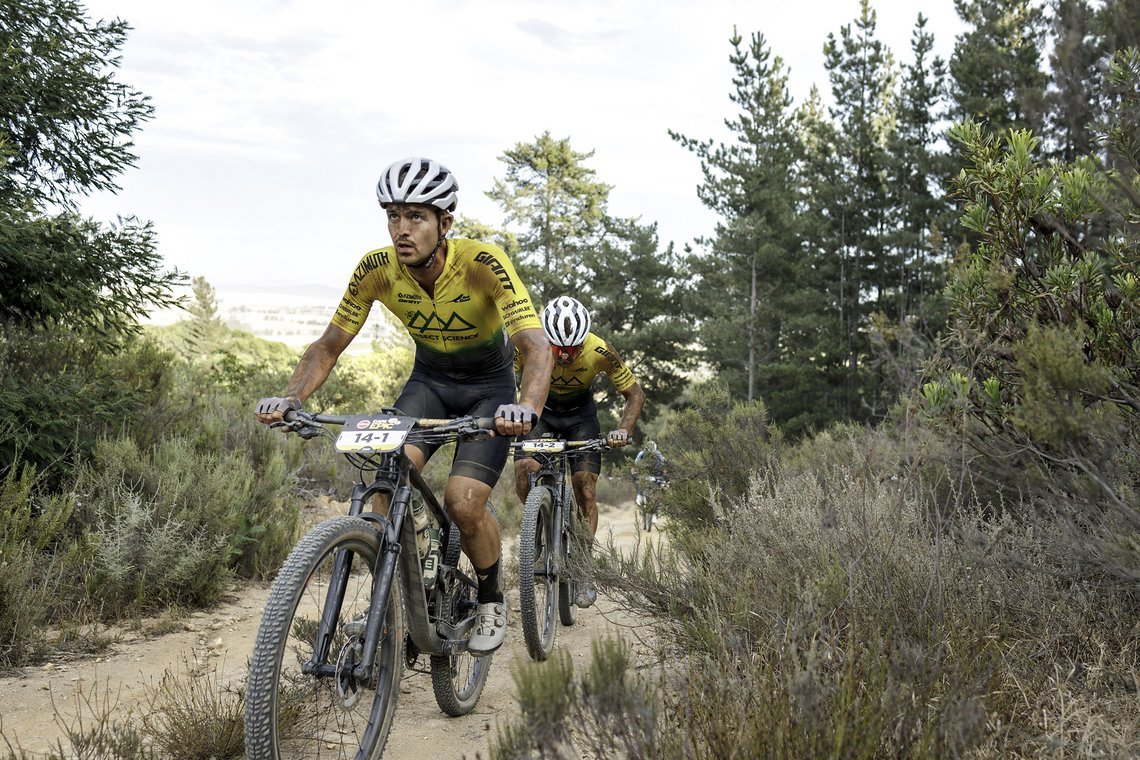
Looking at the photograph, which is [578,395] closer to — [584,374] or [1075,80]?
[584,374]

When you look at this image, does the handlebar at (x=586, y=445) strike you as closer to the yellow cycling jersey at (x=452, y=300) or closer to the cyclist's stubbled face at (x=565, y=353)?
the cyclist's stubbled face at (x=565, y=353)

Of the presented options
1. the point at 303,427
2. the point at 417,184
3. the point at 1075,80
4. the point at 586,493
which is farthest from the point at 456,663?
the point at 1075,80

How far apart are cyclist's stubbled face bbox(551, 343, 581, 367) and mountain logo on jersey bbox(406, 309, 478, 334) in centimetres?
180

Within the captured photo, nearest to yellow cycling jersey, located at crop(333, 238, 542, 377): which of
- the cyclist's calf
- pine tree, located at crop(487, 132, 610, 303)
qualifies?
the cyclist's calf

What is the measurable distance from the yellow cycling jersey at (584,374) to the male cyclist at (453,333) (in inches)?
70.4

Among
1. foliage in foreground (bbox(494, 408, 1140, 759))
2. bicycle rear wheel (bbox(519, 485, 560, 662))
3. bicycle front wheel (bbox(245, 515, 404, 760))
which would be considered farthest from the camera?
bicycle rear wheel (bbox(519, 485, 560, 662))

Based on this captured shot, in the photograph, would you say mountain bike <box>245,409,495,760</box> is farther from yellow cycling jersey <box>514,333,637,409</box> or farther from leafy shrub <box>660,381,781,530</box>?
leafy shrub <box>660,381,781,530</box>

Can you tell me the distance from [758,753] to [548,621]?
310cm

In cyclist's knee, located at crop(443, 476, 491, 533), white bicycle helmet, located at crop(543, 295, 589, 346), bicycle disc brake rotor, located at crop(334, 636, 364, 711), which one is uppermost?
white bicycle helmet, located at crop(543, 295, 589, 346)

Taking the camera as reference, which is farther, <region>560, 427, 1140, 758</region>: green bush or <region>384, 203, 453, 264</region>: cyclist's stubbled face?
<region>384, 203, 453, 264</region>: cyclist's stubbled face

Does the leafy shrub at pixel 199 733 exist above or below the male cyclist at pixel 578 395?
below

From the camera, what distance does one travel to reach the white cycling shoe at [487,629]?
152 inches

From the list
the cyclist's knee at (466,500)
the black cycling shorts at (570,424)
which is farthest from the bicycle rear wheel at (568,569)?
the cyclist's knee at (466,500)

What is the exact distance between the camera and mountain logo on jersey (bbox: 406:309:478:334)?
418cm
